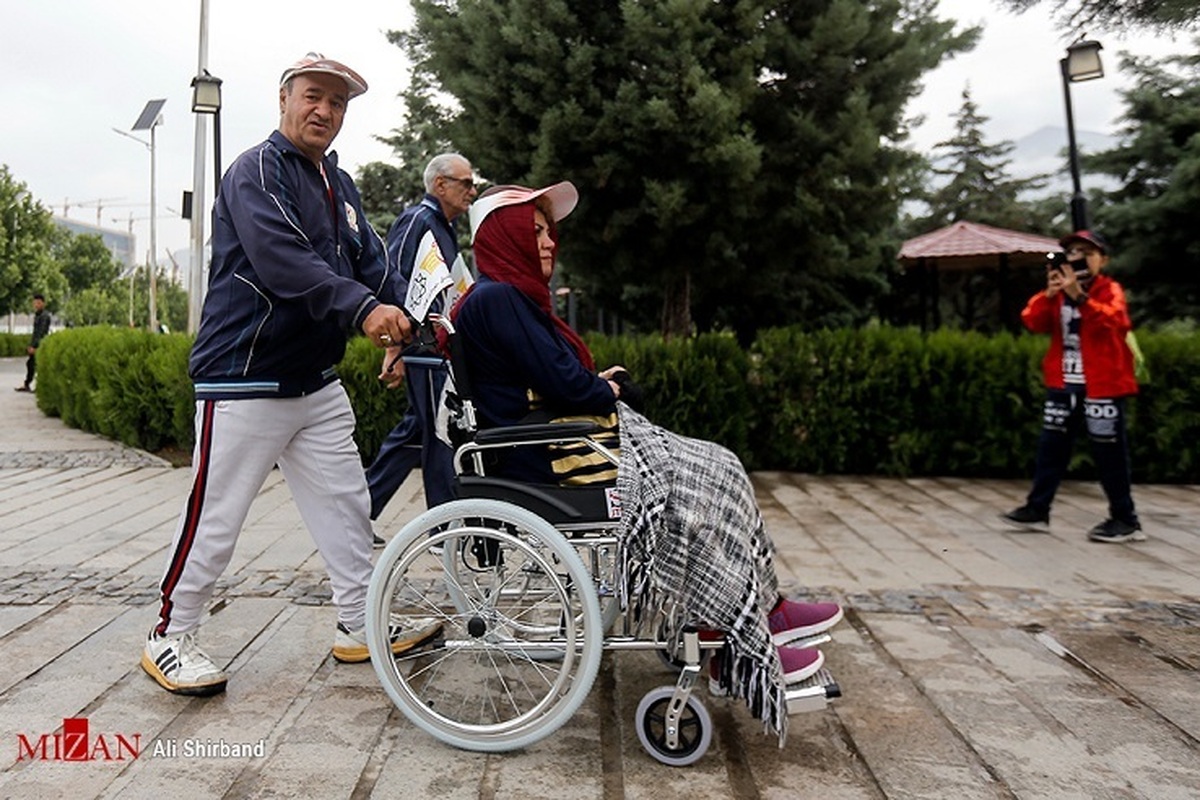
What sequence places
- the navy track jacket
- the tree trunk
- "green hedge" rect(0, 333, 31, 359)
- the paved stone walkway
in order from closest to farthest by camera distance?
the paved stone walkway → the navy track jacket → the tree trunk → "green hedge" rect(0, 333, 31, 359)

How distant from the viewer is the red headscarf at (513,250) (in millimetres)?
2893

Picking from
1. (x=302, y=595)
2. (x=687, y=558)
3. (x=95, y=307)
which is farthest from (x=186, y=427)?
(x=95, y=307)

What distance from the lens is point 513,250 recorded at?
2.90 metres

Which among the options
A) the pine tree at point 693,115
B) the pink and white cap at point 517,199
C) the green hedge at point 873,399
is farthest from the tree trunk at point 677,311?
the pink and white cap at point 517,199

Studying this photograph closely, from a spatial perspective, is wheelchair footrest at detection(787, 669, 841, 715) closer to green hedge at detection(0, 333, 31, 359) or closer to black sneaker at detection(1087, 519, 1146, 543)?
black sneaker at detection(1087, 519, 1146, 543)

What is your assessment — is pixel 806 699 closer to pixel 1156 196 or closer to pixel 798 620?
pixel 798 620

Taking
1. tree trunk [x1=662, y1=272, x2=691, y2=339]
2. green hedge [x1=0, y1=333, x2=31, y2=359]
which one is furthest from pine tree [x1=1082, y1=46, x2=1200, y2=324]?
green hedge [x1=0, y1=333, x2=31, y2=359]

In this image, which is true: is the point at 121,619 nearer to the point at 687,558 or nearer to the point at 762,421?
the point at 687,558

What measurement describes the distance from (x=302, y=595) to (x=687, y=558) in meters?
2.21

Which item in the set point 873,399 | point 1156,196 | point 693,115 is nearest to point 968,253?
point 1156,196

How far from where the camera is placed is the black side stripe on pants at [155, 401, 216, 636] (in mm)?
3049

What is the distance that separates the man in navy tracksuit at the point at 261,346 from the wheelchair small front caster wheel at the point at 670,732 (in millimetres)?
976

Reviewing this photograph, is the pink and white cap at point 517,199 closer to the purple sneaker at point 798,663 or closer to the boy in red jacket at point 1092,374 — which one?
the purple sneaker at point 798,663

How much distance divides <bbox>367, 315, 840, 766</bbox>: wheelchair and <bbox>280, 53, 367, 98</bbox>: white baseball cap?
845mm
